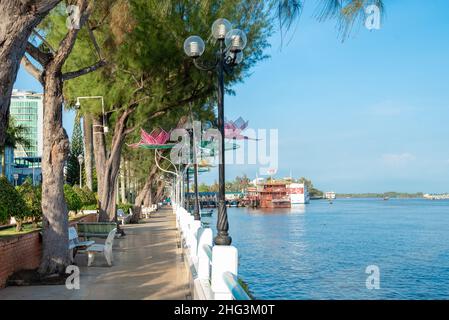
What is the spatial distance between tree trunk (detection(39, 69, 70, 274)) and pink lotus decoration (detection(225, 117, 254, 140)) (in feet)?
42.0

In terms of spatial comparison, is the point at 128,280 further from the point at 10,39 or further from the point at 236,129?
the point at 236,129

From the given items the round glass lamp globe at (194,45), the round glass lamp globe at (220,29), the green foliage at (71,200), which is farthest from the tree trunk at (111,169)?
the round glass lamp globe at (220,29)

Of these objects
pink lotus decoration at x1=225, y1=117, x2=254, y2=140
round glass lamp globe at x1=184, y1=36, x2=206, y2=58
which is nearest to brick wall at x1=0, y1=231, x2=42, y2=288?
round glass lamp globe at x1=184, y1=36, x2=206, y2=58

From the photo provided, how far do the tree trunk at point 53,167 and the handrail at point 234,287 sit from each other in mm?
5413

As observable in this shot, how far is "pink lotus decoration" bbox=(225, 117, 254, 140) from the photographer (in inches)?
866

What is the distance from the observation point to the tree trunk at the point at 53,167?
9430mm

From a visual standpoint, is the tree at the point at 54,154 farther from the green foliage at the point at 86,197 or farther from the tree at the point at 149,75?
the green foliage at the point at 86,197

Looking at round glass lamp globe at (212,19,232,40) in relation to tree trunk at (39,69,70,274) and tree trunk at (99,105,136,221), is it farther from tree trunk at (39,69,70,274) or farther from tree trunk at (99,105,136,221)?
tree trunk at (99,105,136,221)

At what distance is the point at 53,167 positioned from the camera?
946 centimetres

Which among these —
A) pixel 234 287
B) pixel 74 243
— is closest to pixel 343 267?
pixel 74 243

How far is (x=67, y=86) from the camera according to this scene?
18.7 meters

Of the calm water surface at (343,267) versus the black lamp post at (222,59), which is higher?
the black lamp post at (222,59)
